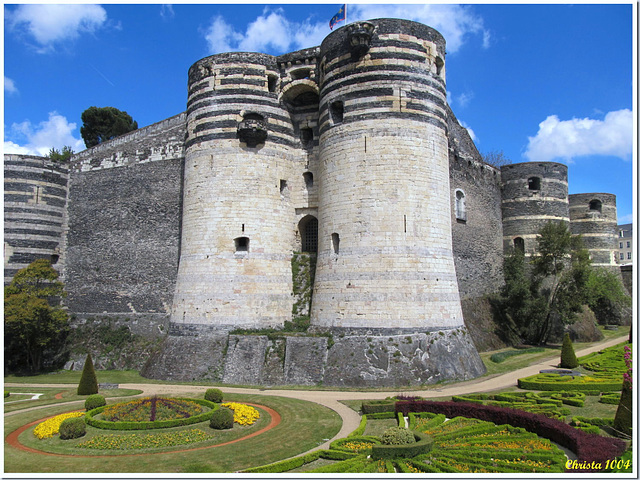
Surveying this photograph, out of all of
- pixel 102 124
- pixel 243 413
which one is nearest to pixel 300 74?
pixel 243 413

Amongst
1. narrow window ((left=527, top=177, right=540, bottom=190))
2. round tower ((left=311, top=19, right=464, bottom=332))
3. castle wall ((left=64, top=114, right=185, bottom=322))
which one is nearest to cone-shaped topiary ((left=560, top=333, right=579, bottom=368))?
round tower ((left=311, top=19, right=464, bottom=332))

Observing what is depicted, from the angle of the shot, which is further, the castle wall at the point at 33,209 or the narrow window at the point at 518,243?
the narrow window at the point at 518,243

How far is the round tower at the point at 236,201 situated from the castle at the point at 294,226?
79 millimetres

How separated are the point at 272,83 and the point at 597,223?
1487 inches

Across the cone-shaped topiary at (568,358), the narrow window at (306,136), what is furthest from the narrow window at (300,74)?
the cone-shaped topiary at (568,358)

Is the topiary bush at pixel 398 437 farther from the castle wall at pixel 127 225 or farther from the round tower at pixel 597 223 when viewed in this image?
the round tower at pixel 597 223

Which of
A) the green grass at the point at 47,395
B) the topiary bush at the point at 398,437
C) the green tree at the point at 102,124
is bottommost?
the green grass at the point at 47,395

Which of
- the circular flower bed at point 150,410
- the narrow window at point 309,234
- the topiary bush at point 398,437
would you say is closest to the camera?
the topiary bush at point 398,437

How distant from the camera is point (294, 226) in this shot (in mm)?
29281

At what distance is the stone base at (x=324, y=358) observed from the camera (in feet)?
75.6

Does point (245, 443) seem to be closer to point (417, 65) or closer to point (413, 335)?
point (413, 335)

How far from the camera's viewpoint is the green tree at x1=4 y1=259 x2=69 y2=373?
1152 inches

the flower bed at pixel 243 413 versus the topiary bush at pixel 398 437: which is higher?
the topiary bush at pixel 398 437

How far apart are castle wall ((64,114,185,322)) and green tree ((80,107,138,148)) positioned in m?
26.6
